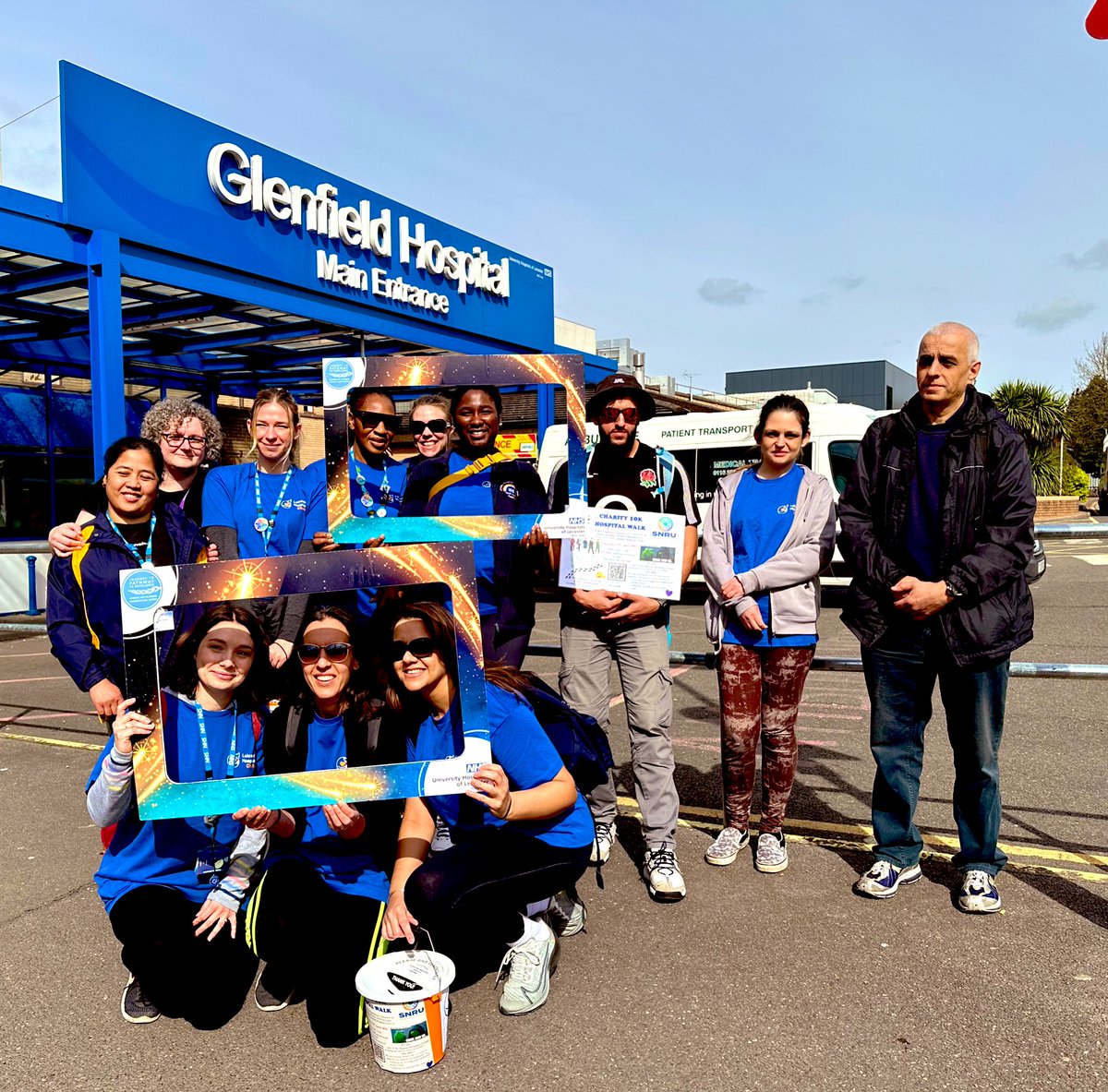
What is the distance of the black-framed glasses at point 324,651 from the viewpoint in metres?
2.65

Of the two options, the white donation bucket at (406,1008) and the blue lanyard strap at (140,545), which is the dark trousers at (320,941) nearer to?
the white donation bucket at (406,1008)

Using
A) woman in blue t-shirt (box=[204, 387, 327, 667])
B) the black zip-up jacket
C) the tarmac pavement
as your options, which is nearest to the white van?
the tarmac pavement

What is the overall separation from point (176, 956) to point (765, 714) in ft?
7.71

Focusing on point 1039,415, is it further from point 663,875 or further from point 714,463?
point 663,875

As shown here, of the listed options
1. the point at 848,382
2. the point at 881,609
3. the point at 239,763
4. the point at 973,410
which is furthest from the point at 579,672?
the point at 848,382

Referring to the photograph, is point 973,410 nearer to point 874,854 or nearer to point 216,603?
point 874,854

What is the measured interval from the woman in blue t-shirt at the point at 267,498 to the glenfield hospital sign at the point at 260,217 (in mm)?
5840

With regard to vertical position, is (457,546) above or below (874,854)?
above

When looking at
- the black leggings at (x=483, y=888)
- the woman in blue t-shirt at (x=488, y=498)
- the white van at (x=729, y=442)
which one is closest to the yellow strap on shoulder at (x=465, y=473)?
the woman in blue t-shirt at (x=488, y=498)

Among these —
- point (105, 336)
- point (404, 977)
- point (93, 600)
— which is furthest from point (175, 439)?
point (105, 336)

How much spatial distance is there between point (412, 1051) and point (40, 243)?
792cm

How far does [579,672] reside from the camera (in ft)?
12.0

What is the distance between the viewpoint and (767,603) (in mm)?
3596

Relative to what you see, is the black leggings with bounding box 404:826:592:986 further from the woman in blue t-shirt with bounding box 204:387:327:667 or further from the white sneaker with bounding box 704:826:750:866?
the woman in blue t-shirt with bounding box 204:387:327:667
